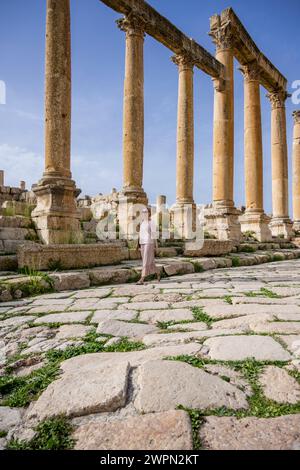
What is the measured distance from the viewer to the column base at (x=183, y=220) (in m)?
12.0

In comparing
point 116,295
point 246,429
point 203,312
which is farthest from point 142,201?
point 246,429

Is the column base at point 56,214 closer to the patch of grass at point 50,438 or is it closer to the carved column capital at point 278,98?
the patch of grass at point 50,438

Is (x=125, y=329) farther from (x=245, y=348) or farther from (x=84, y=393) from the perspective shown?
(x=84, y=393)

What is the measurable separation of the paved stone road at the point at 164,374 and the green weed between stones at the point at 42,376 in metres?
0.02

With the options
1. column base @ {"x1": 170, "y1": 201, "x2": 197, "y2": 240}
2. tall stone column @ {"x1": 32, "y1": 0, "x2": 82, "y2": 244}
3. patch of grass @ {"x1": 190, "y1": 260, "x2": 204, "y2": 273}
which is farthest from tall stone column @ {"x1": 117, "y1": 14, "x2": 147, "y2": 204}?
patch of grass @ {"x1": 190, "y1": 260, "x2": 204, "y2": 273}

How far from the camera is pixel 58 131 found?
26.2ft

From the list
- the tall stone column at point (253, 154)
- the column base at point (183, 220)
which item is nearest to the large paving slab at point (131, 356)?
the column base at point (183, 220)

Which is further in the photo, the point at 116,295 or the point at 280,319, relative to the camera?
the point at 116,295

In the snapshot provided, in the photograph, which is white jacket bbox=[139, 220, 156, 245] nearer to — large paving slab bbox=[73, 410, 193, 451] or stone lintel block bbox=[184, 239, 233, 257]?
stone lintel block bbox=[184, 239, 233, 257]

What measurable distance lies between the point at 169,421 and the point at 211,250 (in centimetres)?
885

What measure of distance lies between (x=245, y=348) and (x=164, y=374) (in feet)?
2.51

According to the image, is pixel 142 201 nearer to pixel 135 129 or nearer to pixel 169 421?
pixel 135 129
